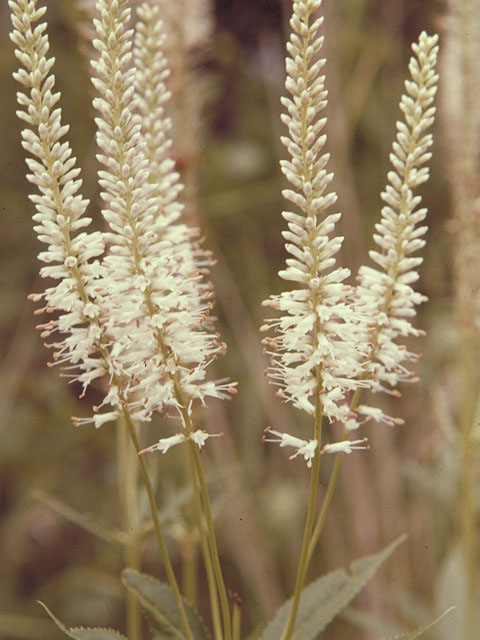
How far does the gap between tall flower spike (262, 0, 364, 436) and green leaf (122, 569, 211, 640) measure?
23.3 inches

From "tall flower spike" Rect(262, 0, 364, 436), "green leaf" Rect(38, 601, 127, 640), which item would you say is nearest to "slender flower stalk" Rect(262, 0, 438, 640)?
"tall flower spike" Rect(262, 0, 364, 436)

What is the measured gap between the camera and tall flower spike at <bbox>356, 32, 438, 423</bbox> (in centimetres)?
164

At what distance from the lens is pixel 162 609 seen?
186cm

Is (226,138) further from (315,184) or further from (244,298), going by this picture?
(315,184)

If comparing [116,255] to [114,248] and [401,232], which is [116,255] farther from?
[401,232]

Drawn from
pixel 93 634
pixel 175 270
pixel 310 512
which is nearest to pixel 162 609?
pixel 93 634

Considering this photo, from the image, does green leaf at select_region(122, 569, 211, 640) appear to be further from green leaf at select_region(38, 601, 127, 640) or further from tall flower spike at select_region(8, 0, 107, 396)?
tall flower spike at select_region(8, 0, 107, 396)

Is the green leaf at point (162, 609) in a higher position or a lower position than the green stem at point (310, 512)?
lower

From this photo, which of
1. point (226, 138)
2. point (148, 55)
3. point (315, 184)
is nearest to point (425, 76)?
point (315, 184)

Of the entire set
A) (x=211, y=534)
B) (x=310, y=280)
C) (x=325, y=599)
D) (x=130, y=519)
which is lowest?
(x=325, y=599)

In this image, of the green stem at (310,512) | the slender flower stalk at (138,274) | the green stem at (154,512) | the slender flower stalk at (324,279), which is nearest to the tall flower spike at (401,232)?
the slender flower stalk at (324,279)

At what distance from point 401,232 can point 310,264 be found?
0.27m

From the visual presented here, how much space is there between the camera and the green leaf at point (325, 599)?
185cm

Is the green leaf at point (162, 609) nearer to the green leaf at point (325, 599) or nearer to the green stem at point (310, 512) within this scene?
the green leaf at point (325, 599)
